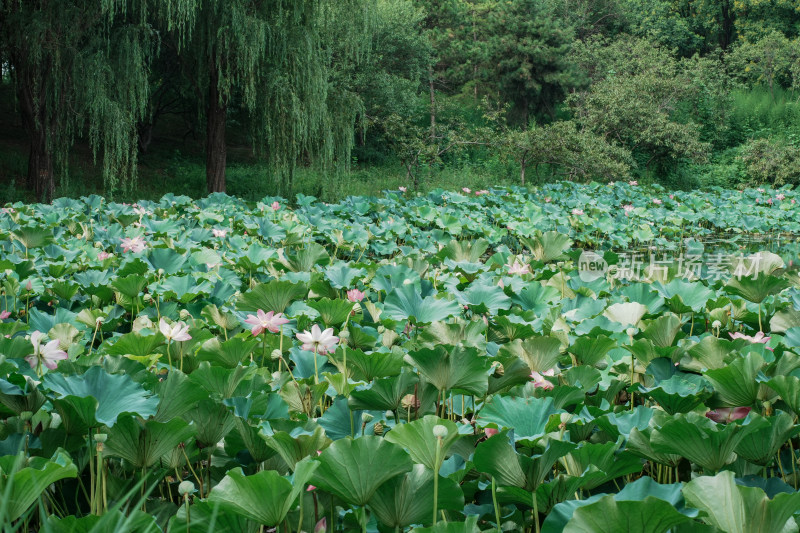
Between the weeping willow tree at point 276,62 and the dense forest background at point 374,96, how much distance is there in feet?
0.08

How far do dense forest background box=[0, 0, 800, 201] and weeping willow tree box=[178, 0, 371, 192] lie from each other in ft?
0.08

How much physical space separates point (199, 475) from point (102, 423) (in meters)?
0.24

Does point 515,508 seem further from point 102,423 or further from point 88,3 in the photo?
point 88,3

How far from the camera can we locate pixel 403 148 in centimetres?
1058

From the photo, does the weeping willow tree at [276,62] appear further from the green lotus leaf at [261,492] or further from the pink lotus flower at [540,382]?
the green lotus leaf at [261,492]

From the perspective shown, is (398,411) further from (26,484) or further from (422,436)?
(26,484)

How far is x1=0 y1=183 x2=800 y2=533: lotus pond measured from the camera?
3.01 feet

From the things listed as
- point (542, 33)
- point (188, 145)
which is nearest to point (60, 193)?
point (188, 145)

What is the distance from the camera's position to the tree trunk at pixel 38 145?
718 centimetres

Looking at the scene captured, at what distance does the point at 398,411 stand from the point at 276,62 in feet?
23.5

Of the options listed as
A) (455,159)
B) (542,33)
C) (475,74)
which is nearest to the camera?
(455,159)

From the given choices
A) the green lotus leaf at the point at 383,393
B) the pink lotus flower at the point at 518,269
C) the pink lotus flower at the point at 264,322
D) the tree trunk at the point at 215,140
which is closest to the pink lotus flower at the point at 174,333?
the pink lotus flower at the point at 264,322

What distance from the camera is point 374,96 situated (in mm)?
14641

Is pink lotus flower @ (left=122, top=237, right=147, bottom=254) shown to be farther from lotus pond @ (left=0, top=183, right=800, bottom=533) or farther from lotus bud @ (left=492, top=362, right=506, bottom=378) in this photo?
lotus bud @ (left=492, top=362, right=506, bottom=378)
